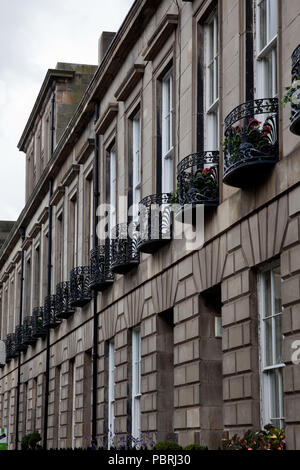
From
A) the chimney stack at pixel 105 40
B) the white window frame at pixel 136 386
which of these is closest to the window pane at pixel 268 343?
the white window frame at pixel 136 386

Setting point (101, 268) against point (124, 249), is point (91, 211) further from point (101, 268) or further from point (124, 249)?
point (124, 249)

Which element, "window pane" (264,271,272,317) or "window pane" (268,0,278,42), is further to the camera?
"window pane" (268,0,278,42)

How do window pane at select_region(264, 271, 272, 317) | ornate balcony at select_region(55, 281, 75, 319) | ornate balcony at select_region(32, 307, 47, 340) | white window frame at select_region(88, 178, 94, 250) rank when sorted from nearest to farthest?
window pane at select_region(264, 271, 272, 317) < white window frame at select_region(88, 178, 94, 250) < ornate balcony at select_region(55, 281, 75, 319) < ornate balcony at select_region(32, 307, 47, 340)

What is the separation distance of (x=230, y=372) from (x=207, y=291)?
7.33 feet

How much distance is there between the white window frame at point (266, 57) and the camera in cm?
1653

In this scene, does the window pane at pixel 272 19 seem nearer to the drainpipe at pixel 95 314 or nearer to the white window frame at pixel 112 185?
the white window frame at pixel 112 185

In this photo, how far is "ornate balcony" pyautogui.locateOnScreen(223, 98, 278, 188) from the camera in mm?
15812

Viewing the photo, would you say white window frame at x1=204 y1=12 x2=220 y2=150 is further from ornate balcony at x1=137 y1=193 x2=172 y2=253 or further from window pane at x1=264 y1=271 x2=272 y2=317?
window pane at x1=264 y1=271 x2=272 y2=317

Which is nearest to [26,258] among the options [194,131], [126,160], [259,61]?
[126,160]

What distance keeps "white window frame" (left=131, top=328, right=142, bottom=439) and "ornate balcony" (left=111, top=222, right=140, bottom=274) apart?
1582mm

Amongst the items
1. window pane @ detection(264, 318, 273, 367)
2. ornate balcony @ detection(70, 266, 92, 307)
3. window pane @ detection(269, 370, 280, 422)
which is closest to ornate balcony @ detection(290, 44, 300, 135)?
window pane @ detection(264, 318, 273, 367)

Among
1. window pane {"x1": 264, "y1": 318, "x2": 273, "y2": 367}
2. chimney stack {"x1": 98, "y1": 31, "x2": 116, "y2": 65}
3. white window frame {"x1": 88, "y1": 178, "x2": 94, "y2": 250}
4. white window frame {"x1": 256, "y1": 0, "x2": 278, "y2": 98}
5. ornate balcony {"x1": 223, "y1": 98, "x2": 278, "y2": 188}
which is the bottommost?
window pane {"x1": 264, "y1": 318, "x2": 273, "y2": 367}

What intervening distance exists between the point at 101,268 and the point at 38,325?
1320cm

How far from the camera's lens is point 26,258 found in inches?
1912
